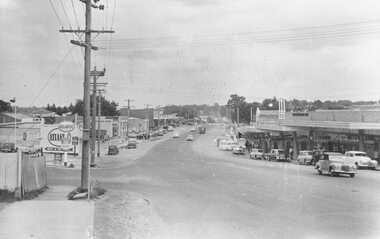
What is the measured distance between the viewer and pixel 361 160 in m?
38.4

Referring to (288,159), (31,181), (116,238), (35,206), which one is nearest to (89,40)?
(31,181)

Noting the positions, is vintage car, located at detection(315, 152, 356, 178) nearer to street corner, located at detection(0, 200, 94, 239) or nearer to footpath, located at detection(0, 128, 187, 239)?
footpath, located at detection(0, 128, 187, 239)

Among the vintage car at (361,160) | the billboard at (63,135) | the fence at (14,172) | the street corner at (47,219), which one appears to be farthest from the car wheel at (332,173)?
the fence at (14,172)

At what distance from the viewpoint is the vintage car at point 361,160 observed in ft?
125

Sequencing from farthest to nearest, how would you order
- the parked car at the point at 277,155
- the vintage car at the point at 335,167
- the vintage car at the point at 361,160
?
the parked car at the point at 277,155, the vintage car at the point at 361,160, the vintage car at the point at 335,167

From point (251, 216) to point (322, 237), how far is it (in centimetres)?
363

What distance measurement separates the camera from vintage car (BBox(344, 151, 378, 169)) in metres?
38.1

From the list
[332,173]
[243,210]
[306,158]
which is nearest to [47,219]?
[243,210]

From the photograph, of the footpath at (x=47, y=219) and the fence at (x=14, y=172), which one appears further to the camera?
the fence at (x=14, y=172)

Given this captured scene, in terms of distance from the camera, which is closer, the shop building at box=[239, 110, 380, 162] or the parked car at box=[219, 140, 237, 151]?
the shop building at box=[239, 110, 380, 162]

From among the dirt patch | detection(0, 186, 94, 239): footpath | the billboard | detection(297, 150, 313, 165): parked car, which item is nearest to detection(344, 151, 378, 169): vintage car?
detection(297, 150, 313, 165): parked car

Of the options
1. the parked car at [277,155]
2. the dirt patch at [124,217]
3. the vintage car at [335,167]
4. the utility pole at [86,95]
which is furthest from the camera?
the parked car at [277,155]

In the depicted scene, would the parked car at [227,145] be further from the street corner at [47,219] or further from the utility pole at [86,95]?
the street corner at [47,219]

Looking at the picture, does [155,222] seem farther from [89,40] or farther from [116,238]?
[89,40]
